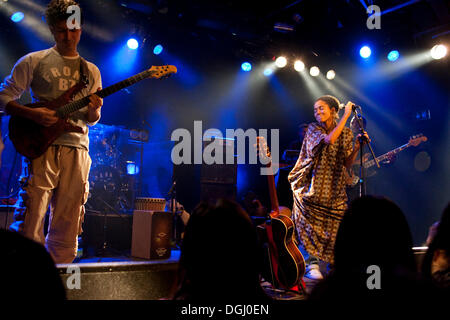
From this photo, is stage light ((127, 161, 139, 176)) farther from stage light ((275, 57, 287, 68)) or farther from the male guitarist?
the male guitarist

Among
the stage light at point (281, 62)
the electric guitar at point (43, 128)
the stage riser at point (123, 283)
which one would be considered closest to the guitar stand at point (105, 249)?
the electric guitar at point (43, 128)

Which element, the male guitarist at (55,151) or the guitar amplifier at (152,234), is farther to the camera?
the guitar amplifier at (152,234)

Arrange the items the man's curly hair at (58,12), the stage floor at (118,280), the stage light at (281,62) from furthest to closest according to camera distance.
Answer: the stage light at (281,62) < the man's curly hair at (58,12) < the stage floor at (118,280)

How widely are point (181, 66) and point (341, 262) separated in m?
7.78

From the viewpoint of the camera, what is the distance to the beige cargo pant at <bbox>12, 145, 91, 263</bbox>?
2705mm

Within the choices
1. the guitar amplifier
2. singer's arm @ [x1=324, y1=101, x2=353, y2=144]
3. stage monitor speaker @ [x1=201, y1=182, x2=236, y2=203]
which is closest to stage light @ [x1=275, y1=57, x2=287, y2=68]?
stage monitor speaker @ [x1=201, y1=182, x2=236, y2=203]

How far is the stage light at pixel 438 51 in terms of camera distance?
7.28 meters

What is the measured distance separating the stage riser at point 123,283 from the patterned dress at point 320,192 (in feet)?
6.89

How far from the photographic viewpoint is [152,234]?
16.9ft

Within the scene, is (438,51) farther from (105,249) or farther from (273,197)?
(105,249)

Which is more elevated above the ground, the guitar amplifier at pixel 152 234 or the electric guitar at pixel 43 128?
the electric guitar at pixel 43 128

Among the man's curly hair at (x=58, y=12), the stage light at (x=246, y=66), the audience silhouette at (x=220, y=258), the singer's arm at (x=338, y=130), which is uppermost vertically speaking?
the stage light at (x=246, y=66)

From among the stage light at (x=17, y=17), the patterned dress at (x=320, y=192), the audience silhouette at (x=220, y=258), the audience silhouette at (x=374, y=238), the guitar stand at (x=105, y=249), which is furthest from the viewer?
the stage light at (x=17, y=17)

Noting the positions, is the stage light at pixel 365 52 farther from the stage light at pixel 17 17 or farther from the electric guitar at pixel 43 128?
the stage light at pixel 17 17
